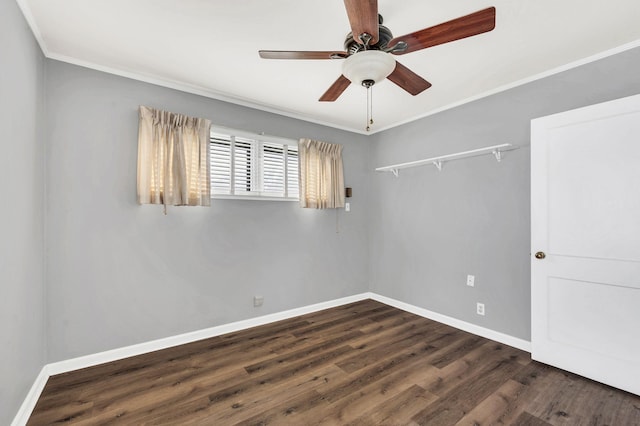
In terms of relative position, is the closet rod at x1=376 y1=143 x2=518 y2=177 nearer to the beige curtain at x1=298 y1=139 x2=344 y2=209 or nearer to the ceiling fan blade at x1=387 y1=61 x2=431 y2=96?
the beige curtain at x1=298 y1=139 x2=344 y2=209

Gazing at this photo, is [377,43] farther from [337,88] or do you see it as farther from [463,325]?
[463,325]

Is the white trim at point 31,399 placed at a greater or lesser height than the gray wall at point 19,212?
lesser

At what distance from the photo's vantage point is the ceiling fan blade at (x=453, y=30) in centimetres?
139

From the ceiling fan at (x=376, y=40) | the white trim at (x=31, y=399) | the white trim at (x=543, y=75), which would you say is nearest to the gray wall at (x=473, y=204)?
the white trim at (x=543, y=75)

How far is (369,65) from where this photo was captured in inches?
65.0

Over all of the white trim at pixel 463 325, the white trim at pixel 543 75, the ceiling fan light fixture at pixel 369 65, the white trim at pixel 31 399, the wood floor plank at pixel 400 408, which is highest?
the white trim at pixel 543 75

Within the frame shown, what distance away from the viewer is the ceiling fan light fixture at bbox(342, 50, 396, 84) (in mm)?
1624

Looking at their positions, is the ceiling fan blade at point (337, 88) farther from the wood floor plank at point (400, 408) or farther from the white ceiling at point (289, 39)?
the wood floor plank at point (400, 408)

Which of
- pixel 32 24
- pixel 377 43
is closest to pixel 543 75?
pixel 377 43

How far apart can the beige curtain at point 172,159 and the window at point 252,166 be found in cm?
17

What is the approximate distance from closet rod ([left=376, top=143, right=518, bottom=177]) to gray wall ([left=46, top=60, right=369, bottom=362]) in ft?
4.97

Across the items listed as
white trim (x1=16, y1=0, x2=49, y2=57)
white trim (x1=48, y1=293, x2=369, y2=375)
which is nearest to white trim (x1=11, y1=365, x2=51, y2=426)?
white trim (x1=48, y1=293, x2=369, y2=375)

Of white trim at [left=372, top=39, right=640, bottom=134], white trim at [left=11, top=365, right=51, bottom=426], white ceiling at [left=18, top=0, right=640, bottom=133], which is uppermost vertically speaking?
white ceiling at [left=18, top=0, right=640, bottom=133]

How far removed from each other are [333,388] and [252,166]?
2.39 m
